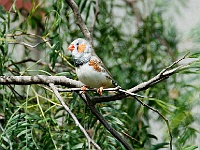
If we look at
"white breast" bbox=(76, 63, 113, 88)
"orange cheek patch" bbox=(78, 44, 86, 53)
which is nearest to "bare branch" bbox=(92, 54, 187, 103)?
"white breast" bbox=(76, 63, 113, 88)

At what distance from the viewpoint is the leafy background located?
2.01 meters

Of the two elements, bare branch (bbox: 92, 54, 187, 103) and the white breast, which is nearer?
bare branch (bbox: 92, 54, 187, 103)


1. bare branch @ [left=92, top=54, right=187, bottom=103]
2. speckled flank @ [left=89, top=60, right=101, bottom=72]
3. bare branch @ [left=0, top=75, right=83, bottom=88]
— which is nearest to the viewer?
bare branch @ [left=92, top=54, right=187, bottom=103]

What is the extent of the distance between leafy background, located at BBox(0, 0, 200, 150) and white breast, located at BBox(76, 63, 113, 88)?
0.11 metres

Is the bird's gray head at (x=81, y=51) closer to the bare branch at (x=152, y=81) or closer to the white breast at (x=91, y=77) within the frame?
the white breast at (x=91, y=77)

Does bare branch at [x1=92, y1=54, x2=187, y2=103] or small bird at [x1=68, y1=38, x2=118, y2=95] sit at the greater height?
small bird at [x1=68, y1=38, x2=118, y2=95]

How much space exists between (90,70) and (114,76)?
1.90 feet

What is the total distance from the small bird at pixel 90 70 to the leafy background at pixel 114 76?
0.08 m

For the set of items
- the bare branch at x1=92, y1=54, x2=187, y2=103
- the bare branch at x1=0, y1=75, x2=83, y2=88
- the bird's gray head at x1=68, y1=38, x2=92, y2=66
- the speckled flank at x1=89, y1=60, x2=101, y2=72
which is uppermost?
the bird's gray head at x1=68, y1=38, x2=92, y2=66

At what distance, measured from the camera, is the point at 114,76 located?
243 cm

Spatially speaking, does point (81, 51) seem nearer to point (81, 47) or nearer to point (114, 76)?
point (81, 47)

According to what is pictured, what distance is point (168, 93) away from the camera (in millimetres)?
2406

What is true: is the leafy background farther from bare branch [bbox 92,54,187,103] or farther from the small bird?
bare branch [bbox 92,54,187,103]

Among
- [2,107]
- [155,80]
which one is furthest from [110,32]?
[155,80]
